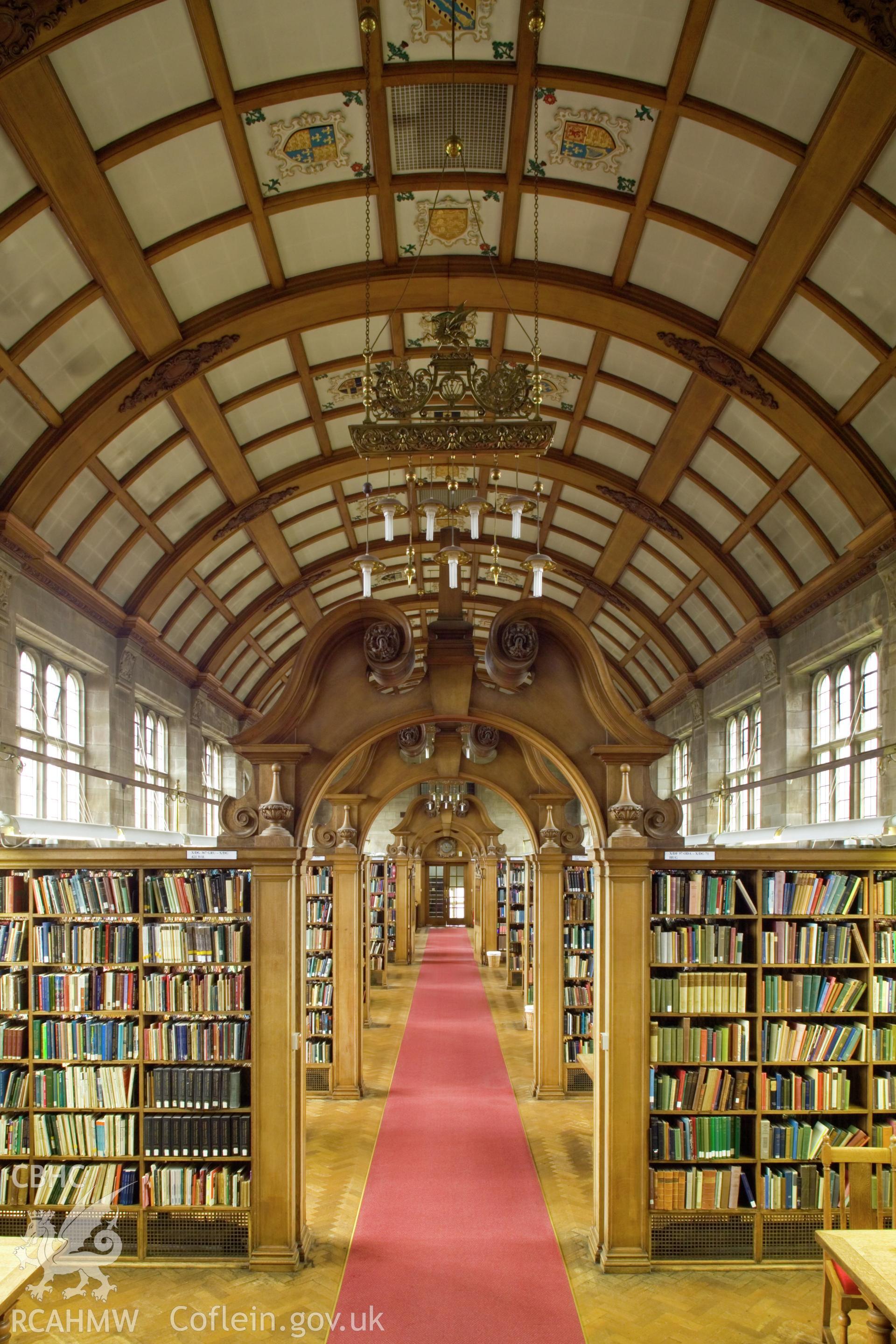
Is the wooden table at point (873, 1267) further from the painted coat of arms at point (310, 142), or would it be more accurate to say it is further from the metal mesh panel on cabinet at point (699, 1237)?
the painted coat of arms at point (310, 142)

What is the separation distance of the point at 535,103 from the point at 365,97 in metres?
1.28

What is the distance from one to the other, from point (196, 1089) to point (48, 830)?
232cm

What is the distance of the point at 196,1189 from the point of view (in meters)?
6.08

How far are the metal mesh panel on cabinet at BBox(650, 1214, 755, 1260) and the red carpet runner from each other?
0.66m

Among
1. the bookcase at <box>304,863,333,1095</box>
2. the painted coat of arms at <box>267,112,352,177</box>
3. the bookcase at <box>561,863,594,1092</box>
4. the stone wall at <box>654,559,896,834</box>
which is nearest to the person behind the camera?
the painted coat of arms at <box>267,112,352,177</box>

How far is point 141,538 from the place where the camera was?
12023 mm

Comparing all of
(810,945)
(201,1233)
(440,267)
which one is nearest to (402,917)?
(440,267)

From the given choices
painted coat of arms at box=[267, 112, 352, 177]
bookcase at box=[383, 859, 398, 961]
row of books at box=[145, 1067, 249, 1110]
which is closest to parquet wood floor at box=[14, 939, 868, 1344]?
row of books at box=[145, 1067, 249, 1110]

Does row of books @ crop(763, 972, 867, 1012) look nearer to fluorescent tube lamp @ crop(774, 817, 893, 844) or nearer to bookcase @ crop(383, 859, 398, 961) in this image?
fluorescent tube lamp @ crop(774, 817, 893, 844)

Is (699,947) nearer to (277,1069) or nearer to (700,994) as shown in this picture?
(700,994)

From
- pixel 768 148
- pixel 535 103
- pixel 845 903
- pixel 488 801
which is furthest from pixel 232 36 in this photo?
pixel 488 801

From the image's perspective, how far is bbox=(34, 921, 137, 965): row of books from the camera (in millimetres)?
6273

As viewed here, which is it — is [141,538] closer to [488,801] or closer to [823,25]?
[823,25]

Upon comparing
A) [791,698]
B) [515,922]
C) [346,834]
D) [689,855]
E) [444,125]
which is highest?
[444,125]
